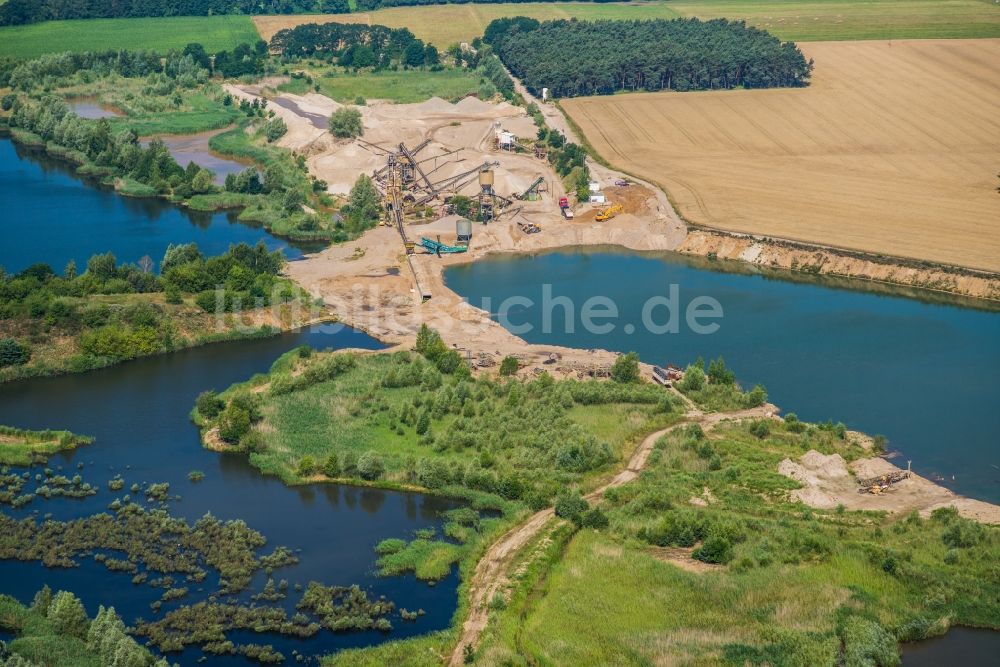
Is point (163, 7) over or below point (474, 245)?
over

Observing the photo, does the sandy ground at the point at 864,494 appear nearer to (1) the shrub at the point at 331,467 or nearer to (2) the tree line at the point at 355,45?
(1) the shrub at the point at 331,467


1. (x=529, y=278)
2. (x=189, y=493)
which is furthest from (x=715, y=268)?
(x=189, y=493)

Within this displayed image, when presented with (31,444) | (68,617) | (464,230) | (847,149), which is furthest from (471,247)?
(68,617)

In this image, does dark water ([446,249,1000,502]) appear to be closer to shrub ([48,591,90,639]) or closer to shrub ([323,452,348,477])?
shrub ([323,452,348,477])

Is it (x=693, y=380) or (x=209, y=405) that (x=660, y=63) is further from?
(x=209, y=405)

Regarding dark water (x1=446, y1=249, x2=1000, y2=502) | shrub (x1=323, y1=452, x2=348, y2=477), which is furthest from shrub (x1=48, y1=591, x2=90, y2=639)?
dark water (x1=446, y1=249, x2=1000, y2=502)

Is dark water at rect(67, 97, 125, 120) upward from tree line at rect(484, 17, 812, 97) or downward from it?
downward

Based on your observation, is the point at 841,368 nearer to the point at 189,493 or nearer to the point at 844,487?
the point at 844,487
